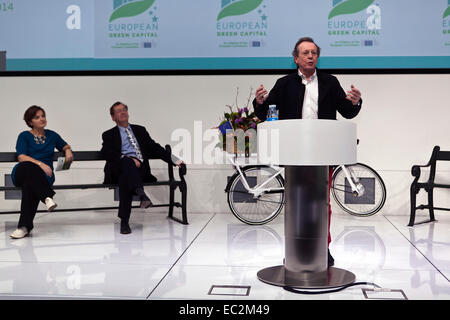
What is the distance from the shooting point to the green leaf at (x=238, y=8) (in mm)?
5070

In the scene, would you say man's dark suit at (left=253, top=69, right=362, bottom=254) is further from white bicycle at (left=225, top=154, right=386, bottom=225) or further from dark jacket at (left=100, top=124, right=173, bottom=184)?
dark jacket at (left=100, top=124, right=173, bottom=184)

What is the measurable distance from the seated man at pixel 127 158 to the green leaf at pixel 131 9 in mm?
1212

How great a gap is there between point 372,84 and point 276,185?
1.60m

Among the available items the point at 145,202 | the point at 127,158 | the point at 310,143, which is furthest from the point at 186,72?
the point at 310,143

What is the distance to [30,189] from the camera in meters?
3.88

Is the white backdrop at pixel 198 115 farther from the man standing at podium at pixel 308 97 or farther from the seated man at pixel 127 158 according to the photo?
the man standing at podium at pixel 308 97

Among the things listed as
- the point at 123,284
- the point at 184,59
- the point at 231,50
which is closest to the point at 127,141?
the point at 184,59

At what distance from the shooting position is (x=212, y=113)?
5.30 meters

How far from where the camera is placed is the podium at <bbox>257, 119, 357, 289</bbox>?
2162 millimetres

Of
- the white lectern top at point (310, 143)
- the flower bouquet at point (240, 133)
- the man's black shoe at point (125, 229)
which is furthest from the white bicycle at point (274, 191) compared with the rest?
A: the white lectern top at point (310, 143)

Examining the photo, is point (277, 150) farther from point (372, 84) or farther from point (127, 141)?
point (372, 84)

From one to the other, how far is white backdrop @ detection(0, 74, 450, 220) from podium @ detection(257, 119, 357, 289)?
2821mm

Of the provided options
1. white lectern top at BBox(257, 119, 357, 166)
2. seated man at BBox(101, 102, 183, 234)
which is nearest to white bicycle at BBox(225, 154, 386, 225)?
seated man at BBox(101, 102, 183, 234)

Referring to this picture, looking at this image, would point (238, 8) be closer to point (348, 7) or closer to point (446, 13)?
point (348, 7)
